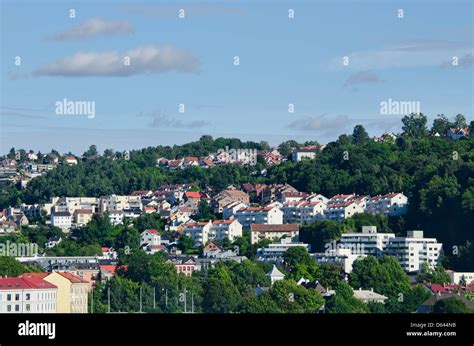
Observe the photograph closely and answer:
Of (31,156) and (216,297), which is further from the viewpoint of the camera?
(31,156)

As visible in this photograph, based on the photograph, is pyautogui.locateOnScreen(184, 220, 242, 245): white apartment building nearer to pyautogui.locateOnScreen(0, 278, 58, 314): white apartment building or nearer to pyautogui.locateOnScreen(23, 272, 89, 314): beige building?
pyautogui.locateOnScreen(23, 272, 89, 314): beige building

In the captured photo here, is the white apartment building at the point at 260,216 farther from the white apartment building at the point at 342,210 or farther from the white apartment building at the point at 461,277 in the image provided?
the white apartment building at the point at 461,277

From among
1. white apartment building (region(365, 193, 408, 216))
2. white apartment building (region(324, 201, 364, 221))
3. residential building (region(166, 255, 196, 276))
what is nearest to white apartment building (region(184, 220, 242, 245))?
white apartment building (region(324, 201, 364, 221))

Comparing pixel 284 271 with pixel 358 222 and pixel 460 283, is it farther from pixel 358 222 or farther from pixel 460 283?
pixel 358 222

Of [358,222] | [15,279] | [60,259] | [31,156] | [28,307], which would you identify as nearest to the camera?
[28,307]

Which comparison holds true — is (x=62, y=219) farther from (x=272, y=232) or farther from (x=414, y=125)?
(x=414, y=125)

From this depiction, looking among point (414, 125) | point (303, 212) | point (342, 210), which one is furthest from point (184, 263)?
point (414, 125)
